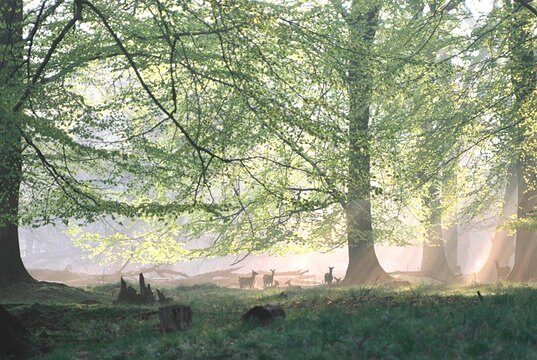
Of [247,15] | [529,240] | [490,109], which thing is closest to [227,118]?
[247,15]

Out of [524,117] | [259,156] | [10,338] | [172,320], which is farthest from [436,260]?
[10,338]

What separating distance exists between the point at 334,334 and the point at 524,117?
1055 centimetres

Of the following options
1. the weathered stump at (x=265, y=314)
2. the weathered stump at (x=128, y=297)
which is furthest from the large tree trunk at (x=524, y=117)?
the weathered stump at (x=128, y=297)

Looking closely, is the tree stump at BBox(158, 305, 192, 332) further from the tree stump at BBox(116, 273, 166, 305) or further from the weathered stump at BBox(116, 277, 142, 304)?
the weathered stump at BBox(116, 277, 142, 304)

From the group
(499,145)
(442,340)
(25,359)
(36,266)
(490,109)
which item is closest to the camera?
(442,340)

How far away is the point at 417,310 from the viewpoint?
26.6 ft

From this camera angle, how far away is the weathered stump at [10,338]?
7.75 meters

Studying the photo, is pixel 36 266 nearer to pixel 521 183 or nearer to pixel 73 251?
pixel 73 251

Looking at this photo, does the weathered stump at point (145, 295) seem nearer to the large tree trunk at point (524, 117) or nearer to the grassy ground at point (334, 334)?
the grassy ground at point (334, 334)

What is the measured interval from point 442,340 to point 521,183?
53.1 feet

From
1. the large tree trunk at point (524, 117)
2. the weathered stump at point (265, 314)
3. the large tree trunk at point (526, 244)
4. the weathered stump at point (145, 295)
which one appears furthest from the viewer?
the large tree trunk at point (526, 244)

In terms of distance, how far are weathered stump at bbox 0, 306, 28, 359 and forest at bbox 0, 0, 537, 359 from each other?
24 millimetres

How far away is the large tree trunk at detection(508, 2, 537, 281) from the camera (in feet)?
45.3

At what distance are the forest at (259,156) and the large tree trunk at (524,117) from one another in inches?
2.9
